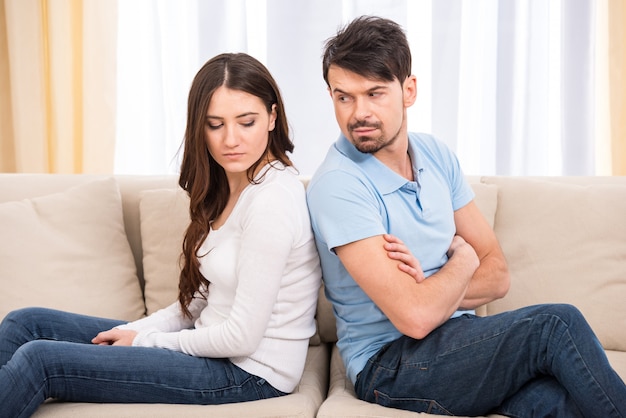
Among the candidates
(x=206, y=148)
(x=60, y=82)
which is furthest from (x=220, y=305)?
(x=60, y=82)

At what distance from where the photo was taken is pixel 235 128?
1604mm

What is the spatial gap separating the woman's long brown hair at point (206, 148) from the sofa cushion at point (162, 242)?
317mm

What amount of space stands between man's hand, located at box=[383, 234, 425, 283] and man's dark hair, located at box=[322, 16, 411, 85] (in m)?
0.38

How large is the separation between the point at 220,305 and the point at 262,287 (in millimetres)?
190

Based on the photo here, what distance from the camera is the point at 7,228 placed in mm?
1987

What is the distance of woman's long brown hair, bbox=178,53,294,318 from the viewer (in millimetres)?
1612

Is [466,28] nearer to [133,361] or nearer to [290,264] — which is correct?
[290,264]

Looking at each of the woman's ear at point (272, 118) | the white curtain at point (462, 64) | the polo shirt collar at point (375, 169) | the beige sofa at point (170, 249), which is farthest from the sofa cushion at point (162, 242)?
the white curtain at point (462, 64)

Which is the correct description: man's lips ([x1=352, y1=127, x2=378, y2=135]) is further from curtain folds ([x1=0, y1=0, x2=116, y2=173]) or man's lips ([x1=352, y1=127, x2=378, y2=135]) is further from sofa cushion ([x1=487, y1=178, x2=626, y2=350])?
curtain folds ([x1=0, y1=0, x2=116, y2=173])

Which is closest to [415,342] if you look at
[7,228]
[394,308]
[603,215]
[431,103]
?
[394,308]

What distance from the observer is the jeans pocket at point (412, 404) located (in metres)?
1.47

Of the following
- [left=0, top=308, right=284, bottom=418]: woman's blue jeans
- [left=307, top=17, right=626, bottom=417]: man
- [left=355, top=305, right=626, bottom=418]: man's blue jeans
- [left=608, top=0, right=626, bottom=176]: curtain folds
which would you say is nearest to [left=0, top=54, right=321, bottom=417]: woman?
[left=0, top=308, right=284, bottom=418]: woman's blue jeans

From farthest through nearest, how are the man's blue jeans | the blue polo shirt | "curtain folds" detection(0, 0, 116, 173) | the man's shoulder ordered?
"curtain folds" detection(0, 0, 116, 173), the man's shoulder, the blue polo shirt, the man's blue jeans

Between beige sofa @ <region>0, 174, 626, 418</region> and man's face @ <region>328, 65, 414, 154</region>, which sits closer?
man's face @ <region>328, 65, 414, 154</region>
